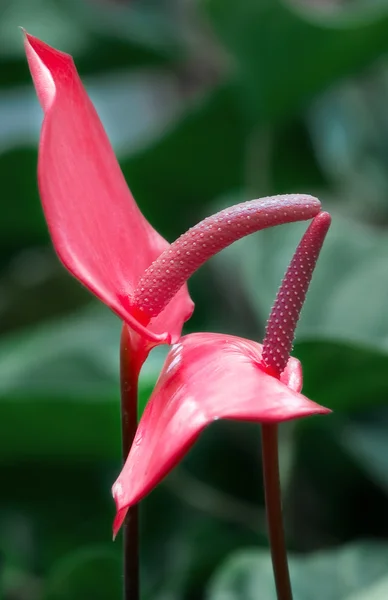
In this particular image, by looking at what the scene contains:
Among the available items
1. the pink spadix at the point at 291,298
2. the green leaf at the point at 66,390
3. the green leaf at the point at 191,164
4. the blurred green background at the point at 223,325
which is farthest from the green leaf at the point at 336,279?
the pink spadix at the point at 291,298

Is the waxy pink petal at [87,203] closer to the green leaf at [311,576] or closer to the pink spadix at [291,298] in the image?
the pink spadix at [291,298]

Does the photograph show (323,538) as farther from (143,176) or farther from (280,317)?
(143,176)

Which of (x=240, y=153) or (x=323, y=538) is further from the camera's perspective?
(x=240, y=153)

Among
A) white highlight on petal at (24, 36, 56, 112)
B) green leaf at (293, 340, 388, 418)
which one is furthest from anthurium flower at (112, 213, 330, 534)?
green leaf at (293, 340, 388, 418)

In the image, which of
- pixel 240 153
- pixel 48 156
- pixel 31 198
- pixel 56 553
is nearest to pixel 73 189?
pixel 48 156

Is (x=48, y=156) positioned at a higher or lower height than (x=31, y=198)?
higher

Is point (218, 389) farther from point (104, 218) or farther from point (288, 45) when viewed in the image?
point (288, 45)
